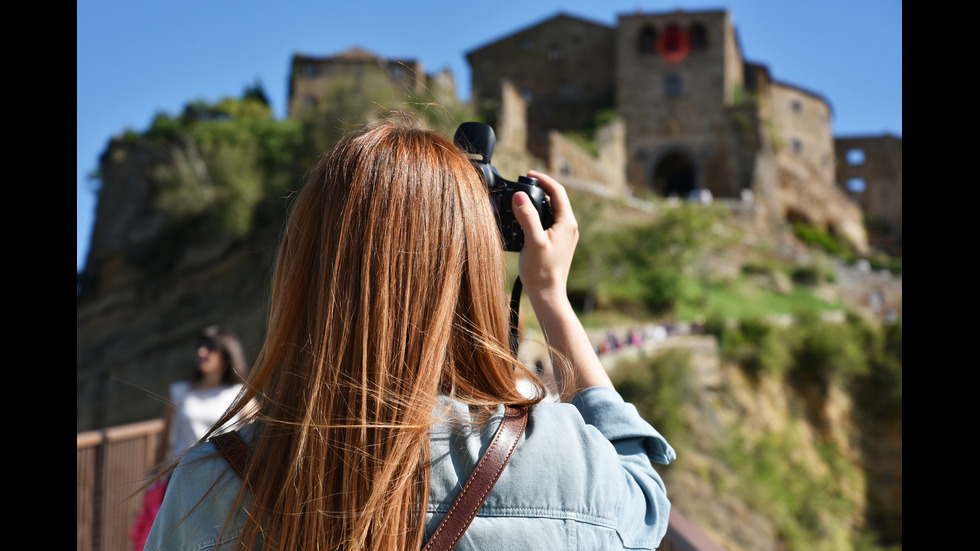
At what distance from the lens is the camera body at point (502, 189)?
157 centimetres

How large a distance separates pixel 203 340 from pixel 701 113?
1419 inches

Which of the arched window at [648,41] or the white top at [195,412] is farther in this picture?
the arched window at [648,41]

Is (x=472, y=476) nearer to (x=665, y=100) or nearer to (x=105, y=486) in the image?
(x=105, y=486)

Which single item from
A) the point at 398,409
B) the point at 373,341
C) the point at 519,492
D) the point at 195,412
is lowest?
the point at 195,412

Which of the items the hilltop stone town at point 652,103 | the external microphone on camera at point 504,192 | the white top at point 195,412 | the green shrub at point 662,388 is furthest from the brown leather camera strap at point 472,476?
the hilltop stone town at point 652,103

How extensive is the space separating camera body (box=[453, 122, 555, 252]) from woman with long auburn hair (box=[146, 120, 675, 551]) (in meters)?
0.15

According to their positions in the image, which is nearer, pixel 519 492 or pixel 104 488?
pixel 519 492

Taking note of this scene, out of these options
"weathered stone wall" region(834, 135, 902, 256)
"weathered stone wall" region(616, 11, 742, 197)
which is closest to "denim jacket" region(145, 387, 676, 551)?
"weathered stone wall" region(616, 11, 742, 197)

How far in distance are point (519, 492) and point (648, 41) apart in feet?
127

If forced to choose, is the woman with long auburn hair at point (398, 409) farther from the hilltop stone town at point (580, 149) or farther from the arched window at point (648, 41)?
the arched window at point (648, 41)

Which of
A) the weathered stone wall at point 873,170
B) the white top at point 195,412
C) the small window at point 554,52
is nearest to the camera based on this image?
the white top at point 195,412

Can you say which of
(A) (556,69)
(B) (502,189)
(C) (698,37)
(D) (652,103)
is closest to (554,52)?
(A) (556,69)

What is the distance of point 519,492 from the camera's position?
1.21 metres

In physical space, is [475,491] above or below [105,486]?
above
